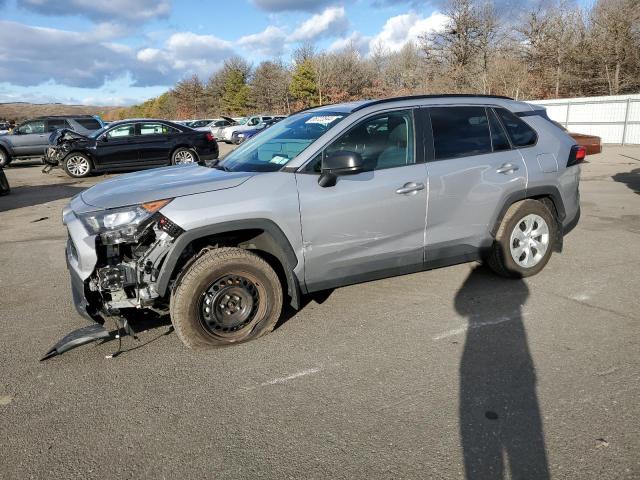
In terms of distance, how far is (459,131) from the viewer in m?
4.32

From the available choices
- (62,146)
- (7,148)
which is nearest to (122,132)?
(62,146)

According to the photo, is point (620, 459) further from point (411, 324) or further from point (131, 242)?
point (131, 242)

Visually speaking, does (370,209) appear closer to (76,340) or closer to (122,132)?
(76,340)

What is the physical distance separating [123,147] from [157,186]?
11981mm

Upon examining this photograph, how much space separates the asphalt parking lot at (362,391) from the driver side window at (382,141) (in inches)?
51.8

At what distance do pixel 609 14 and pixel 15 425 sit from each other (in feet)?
121

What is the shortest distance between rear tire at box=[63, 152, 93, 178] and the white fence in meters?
18.3

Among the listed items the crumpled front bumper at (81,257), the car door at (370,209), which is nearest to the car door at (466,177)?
the car door at (370,209)

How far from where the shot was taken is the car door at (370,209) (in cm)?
363

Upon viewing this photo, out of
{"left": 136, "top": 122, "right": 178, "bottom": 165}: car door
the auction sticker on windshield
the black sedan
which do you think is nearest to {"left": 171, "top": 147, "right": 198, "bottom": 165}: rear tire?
the black sedan

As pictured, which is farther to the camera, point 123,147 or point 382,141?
point 123,147

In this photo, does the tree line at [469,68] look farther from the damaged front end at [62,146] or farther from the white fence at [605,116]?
the damaged front end at [62,146]

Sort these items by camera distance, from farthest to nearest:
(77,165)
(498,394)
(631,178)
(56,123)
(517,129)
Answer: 1. (56,123)
2. (77,165)
3. (631,178)
4. (517,129)
5. (498,394)

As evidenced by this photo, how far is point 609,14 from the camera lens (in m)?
29.8
